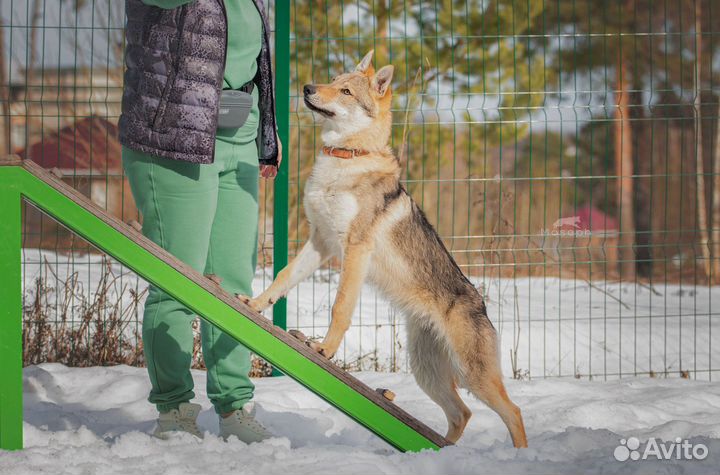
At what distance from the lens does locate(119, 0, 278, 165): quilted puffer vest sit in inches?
109

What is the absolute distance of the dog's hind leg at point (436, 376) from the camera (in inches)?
129

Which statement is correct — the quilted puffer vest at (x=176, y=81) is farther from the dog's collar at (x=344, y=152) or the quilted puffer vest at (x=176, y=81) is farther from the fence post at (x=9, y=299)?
the dog's collar at (x=344, y=152)

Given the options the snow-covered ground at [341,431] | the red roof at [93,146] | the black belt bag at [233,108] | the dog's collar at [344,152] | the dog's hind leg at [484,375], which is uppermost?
the red roof at [93,146]

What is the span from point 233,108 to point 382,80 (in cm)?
75

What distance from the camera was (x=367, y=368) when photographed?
214 inches

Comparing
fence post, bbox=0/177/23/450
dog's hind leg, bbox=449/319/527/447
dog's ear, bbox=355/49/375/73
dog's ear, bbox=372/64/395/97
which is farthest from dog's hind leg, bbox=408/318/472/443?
fence post, bbox=0/177/23/450

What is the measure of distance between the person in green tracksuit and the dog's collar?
307mm

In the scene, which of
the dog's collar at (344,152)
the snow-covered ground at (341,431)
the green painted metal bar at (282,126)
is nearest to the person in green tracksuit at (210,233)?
the snow-covered ground at (341,431)

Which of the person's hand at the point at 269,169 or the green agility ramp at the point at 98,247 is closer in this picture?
the green agility ramp at the point at 98,247

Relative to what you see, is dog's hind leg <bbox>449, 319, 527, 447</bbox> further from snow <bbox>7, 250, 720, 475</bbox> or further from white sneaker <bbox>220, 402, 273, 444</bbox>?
white sneaker <bbox>220, 402, 273, 444</bbox>

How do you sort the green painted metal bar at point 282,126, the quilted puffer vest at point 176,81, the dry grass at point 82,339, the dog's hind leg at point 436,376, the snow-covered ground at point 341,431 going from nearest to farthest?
the snow-covered ground at point 341,431
the quilted puffer vest at point 176,81
the dog's hind leg at point 436,376
the green painted metal bar at point 282,126
the dry grass at point 82,339

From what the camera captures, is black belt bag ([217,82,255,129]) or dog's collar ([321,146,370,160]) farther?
dog's collar ([321,146,370,160])

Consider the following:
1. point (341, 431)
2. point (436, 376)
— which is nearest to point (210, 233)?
point (436, 376)

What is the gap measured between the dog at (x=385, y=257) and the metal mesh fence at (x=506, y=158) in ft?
0.75
